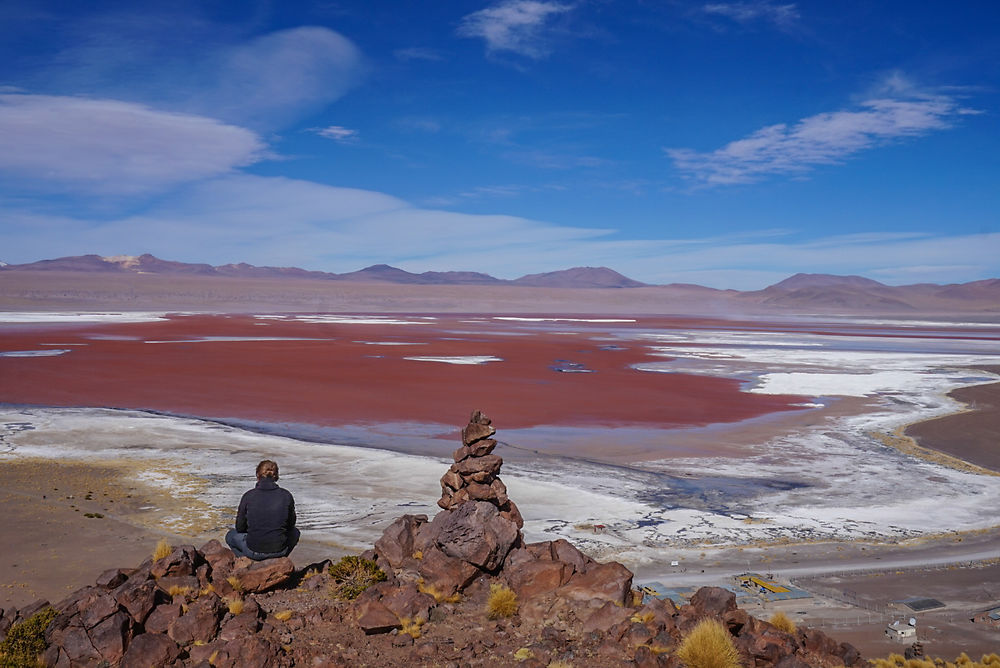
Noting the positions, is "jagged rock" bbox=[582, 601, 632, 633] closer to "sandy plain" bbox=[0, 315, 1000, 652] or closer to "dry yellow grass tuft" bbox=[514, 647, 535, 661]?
"dry yellow grass tuft" bbox=[514, 647, 535, 661]

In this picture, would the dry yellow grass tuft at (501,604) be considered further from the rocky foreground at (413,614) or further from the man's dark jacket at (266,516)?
the man's dark jacket at (266,516)

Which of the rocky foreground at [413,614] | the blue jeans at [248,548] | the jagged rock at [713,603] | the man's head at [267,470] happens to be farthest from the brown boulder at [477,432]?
the jagged rock at [713,603]

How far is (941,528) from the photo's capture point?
587 inches

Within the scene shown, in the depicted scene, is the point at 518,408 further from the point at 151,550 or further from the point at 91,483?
the point at 151,550

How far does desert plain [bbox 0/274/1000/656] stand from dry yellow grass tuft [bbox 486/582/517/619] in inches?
170

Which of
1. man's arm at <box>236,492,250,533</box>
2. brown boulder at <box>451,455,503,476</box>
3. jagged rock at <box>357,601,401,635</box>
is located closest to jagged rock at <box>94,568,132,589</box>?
man's arm at <box>236,492,250,533</box>

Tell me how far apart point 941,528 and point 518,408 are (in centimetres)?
1600

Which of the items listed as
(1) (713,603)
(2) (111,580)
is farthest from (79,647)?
(1) (713,603)

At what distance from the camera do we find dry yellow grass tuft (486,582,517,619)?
25.3 feet

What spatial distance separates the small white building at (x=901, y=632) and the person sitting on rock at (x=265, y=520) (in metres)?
6.86

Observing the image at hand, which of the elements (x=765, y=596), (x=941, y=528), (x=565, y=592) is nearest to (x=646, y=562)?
(x=765, y=596)

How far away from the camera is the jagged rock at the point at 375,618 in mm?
7293

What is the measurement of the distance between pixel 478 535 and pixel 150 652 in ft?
10.2

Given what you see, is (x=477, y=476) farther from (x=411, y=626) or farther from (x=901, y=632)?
(x=901, y=632)
